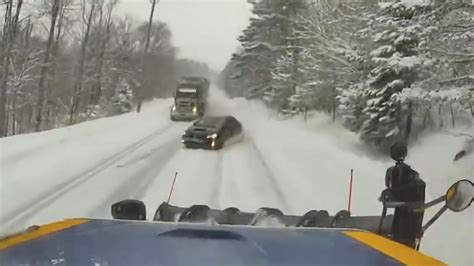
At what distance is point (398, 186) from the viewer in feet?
6.64

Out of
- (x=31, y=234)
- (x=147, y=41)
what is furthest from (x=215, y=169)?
(x=31, y=234)

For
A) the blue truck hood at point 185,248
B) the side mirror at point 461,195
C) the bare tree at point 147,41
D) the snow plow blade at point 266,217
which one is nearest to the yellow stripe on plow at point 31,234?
the blue truck hood at point 185,248

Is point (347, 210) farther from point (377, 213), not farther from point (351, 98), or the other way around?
point (351, 98)

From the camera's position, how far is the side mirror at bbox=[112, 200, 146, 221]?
191cm

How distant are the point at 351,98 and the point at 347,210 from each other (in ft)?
1.51

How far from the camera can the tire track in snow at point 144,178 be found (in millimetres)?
2053

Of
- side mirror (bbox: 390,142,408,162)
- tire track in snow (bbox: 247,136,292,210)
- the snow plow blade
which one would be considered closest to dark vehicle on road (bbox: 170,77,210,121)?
tire track in snow (bbox: 247,136,292,210)

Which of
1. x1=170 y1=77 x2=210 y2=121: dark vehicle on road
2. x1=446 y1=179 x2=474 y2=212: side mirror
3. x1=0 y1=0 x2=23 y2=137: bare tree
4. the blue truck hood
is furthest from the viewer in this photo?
x1=170 y1=77 x2=210 y2=121: dark vehicle on road

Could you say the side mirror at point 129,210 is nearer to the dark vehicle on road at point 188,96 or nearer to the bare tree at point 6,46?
the dark vehicle on road at point 188,96

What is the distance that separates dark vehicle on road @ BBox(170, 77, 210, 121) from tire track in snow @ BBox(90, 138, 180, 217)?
12 centimetres

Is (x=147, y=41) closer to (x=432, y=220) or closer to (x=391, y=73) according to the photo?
(x=391, y=73)

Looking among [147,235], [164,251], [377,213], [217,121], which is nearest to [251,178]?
[217,121]

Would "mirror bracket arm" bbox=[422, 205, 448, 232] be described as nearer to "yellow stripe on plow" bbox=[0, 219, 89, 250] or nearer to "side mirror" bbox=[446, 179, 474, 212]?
"side mirror" bbox=[446, 179, 474, 212]

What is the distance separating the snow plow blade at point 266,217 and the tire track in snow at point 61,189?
0.31 metres
